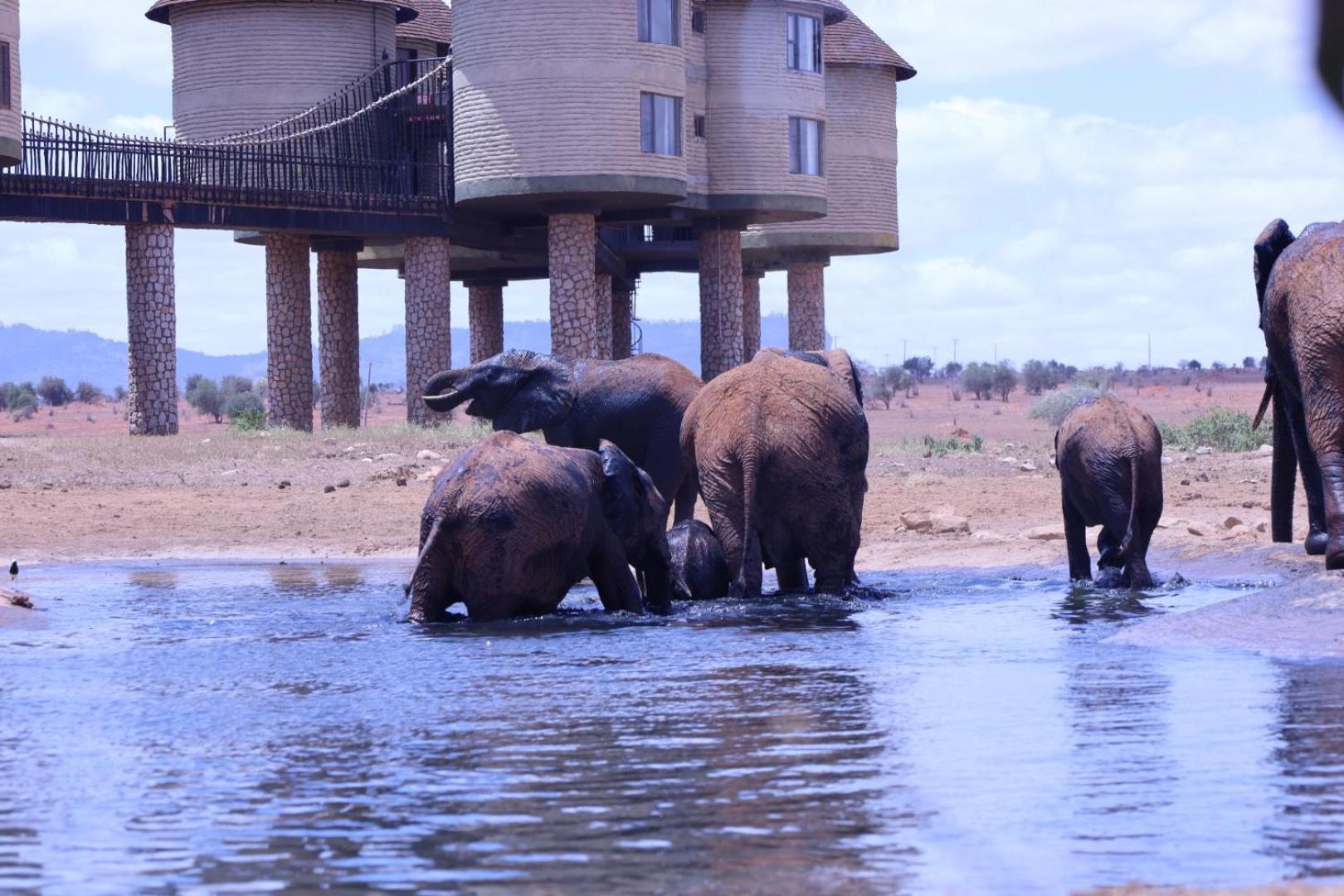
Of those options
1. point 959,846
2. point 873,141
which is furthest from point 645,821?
point 873,141

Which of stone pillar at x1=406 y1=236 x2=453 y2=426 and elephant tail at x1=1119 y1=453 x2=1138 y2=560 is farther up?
stone pillar at x1=406 y1=236 x2=453 y2=426

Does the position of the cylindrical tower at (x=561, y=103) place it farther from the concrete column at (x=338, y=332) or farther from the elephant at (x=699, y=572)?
the elephant at (x=699, y=572)

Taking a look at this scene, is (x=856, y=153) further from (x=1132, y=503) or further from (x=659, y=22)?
(x=1132, y=503)

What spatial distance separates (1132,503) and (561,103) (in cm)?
2515

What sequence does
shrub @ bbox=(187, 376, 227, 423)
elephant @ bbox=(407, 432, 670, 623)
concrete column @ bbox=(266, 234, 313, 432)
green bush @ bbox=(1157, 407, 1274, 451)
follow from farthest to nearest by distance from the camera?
shrub @ bbox=(187, 376, 227, 423) → concrete column @ bbox=(266, 234, 313, 432) → green bush @ bbox=(1157, 407, 1274, 451) → elephant @ bbox=(407, 432, 670, 623)

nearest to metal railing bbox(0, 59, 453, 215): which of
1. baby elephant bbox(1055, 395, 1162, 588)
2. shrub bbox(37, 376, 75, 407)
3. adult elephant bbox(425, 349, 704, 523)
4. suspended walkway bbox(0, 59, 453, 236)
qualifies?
suspended walkway bbox(0, 59, 453, 236)

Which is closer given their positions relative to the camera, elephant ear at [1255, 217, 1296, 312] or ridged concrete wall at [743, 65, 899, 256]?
elephant ear at [1255, 217, 1296, 312]

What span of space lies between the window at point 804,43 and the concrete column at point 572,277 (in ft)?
26.2

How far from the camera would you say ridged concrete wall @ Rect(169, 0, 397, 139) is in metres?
42.4

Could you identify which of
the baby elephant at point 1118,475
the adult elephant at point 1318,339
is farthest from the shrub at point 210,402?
the adult elephant at point 1318,339

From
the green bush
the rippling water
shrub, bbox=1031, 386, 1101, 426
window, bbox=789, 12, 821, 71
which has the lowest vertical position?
the rippling water

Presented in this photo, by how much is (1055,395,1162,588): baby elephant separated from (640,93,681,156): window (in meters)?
24.7

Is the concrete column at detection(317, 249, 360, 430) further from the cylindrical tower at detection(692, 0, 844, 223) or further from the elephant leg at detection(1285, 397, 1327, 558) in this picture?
the elephant leg at detection(1285, 397, 1327, 558)

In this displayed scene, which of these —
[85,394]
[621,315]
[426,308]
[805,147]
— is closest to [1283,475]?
[426,308]
